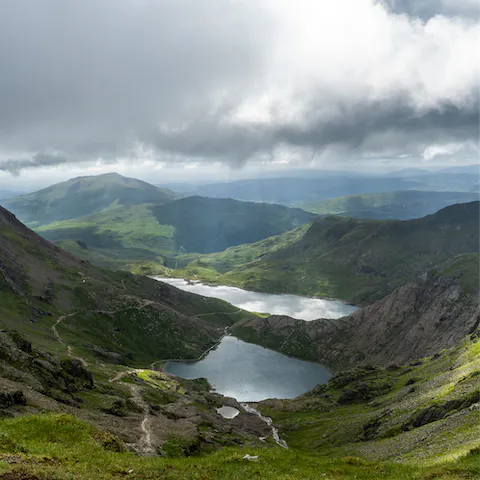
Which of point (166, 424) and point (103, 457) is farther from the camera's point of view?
point (166, 424)

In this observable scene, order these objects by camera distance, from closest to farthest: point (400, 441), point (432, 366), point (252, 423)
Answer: point (400, 441)
point (252, 423)
point (432, 366)

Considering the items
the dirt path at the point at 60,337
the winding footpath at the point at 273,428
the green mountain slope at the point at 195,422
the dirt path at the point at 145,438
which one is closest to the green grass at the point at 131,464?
the green mountain slope at the point at 195,422

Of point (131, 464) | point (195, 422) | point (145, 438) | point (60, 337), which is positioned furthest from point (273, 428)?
point (131, 464)

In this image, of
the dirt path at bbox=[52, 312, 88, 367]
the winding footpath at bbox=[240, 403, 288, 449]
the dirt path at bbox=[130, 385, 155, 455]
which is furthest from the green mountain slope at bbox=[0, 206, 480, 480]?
the winding footpath at bbox=[240, 403, 288, 449]

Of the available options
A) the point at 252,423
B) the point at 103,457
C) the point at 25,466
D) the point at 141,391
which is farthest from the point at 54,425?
the point at 252,423

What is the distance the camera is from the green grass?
1062 inches

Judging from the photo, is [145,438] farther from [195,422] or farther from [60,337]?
[60,337]

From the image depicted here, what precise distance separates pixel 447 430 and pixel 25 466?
55.7 meters

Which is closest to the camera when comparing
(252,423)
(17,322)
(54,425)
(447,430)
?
(54,425)

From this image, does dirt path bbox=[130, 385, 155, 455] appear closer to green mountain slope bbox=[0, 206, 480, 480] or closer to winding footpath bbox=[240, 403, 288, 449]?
green mountain slope bbox=[0, 206, 480, 480]

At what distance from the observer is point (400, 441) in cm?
6359

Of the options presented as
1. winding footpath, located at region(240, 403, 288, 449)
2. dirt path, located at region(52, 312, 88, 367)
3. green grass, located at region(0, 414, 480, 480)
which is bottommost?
winding footpath, located at region(240, 403, 288, 449)

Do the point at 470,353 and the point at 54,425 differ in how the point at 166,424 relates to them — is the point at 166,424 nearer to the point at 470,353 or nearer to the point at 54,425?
the point at 54,425

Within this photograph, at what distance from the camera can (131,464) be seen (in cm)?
3125
